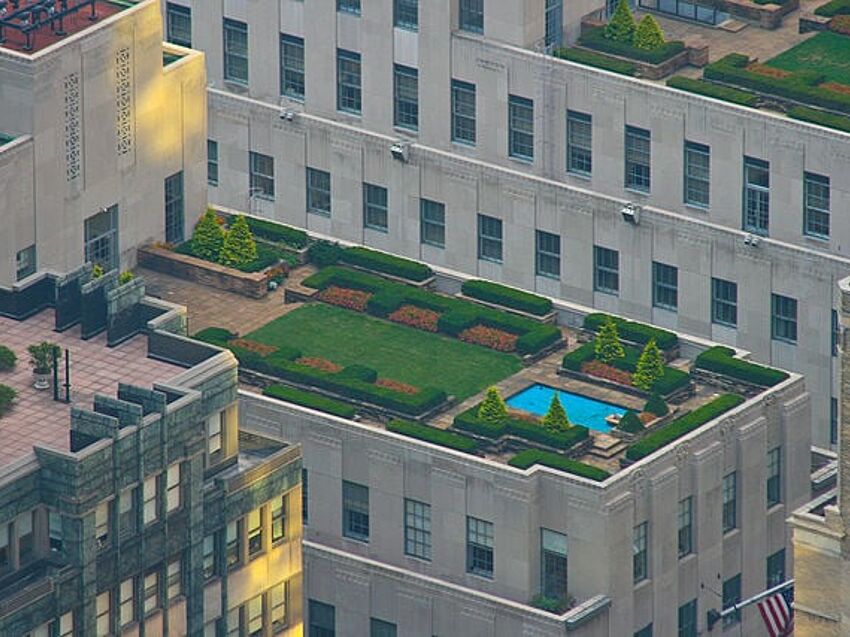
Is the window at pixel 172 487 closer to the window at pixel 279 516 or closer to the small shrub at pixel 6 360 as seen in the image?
the window at pixel 279 516

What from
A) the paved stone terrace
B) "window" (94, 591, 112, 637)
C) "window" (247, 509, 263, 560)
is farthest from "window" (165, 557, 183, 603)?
the paved stone terrace

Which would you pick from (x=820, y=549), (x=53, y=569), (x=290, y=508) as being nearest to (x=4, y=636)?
(x=53, y=569)

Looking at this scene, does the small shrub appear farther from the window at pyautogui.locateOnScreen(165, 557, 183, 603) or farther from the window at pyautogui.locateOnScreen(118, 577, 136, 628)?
the window at pyautogui.locateOnScreen(118, 577, 136, 628)

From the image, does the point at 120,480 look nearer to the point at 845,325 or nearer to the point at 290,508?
the point at 290,508

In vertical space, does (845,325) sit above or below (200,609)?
above

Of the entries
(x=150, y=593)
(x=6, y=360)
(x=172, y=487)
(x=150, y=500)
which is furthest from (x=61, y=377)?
(x=150, y=593)
